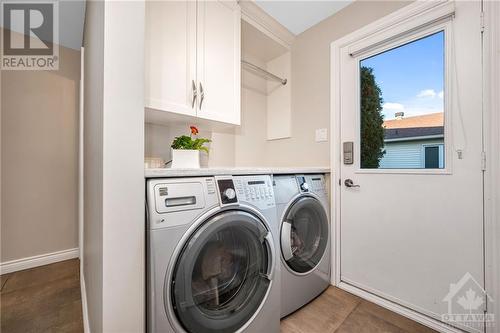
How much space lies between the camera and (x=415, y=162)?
1434 millimetres

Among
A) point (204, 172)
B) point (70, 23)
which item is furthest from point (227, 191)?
point (70, 23)

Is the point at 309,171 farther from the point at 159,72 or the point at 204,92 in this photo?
the point at 159,72

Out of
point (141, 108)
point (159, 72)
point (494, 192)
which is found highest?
point (159, 72)

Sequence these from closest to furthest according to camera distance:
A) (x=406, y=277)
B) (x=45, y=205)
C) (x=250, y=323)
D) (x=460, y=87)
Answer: (x=250, y=323)
(x=460, y=87)
(x=406, y=277)
(x=45, y=205)

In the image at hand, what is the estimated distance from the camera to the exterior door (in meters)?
1.23

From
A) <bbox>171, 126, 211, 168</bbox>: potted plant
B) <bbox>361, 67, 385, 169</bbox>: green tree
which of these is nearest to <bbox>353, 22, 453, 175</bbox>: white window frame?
<bbox>361, 67, 385, 169</bbox>: green tree

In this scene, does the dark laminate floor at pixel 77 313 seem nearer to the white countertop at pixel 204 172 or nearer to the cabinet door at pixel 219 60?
the white countertop at pixel 204 172

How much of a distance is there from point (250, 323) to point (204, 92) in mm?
1464

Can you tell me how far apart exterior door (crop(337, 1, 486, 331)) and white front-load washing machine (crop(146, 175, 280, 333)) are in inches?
34.4

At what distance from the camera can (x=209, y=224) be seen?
958mm

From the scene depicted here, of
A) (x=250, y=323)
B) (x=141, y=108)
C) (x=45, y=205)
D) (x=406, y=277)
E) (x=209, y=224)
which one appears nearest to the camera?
(x=141, y=108)

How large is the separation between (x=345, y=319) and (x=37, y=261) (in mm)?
2935

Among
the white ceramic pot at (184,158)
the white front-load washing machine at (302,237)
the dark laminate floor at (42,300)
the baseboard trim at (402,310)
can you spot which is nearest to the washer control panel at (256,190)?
the white front-load washing machine at (302,237)

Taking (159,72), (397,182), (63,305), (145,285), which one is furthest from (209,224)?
(63,305)
